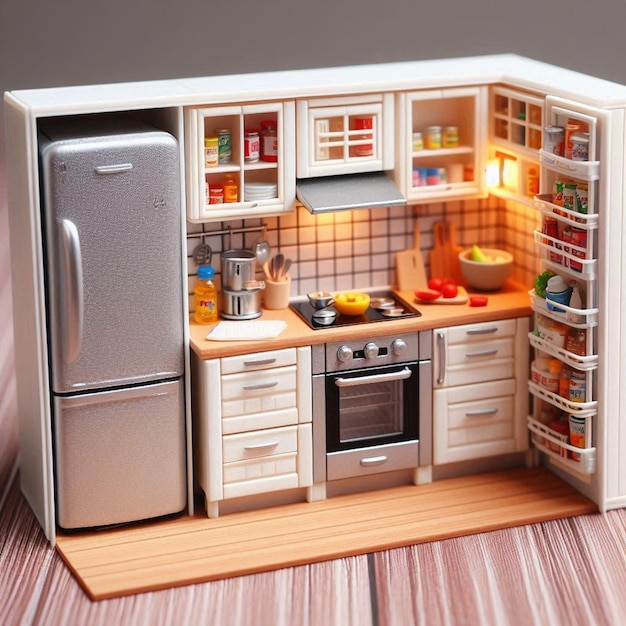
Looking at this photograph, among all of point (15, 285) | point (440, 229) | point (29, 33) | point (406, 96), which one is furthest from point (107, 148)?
point (29, 33)

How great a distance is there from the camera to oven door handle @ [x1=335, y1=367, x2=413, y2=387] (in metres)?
5.98

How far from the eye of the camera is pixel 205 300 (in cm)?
605

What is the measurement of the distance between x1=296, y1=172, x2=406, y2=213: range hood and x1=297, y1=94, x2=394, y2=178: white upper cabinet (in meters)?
0.06

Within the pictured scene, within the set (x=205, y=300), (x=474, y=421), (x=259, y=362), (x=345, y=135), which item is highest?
(x=345, y=135)

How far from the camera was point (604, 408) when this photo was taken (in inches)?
229

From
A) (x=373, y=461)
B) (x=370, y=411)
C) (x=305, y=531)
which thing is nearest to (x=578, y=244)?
(x=370, y=411)

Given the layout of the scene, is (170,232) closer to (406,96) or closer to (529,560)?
(406,96)

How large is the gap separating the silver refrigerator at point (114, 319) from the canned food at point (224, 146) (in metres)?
0.33

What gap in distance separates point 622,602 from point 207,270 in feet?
7.31

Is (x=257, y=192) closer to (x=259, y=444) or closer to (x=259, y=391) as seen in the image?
(x=259, y=391)

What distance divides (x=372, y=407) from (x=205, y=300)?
2.94ft

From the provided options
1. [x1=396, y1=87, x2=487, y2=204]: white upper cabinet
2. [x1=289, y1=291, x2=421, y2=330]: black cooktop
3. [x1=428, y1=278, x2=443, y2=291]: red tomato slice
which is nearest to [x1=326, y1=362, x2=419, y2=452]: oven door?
[x1=289, y1=291, x2=421, y2=330]: black cooktop

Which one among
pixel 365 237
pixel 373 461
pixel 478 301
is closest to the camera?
pixel 373 461

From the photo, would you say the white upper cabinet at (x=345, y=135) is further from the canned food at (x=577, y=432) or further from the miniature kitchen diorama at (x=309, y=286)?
the canned food at (x=577, y=432)
